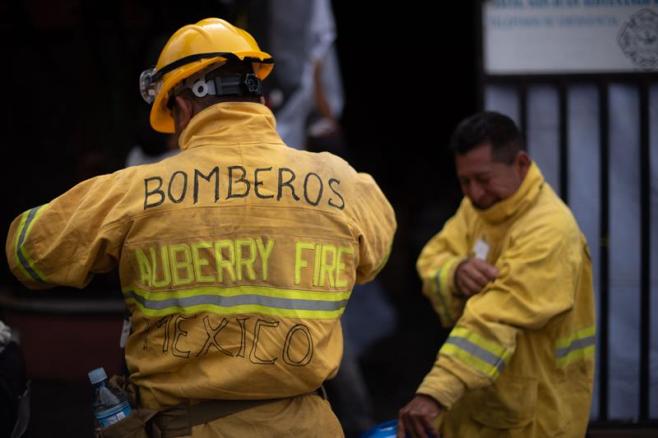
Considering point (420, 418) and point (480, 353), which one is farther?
point (480, 353)

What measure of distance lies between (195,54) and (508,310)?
55.6 inches

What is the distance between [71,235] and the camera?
2.70m

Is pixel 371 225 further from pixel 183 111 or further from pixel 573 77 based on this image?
pixel 573 77

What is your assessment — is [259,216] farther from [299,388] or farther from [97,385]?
[97,385]

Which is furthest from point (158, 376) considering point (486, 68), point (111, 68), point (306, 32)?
point (111, 68)

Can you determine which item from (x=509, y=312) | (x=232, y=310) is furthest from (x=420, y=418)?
(x=232, y=310)

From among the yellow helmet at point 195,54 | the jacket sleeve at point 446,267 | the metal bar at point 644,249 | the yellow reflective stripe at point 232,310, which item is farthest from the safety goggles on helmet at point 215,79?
the metal bar at point 644,249

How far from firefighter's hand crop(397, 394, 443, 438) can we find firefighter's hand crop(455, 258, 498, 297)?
0.52 m

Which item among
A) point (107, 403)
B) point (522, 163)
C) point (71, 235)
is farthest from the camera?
point (522, 163)

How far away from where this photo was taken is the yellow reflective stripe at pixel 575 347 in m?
3.57

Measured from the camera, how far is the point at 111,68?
6.31 metres

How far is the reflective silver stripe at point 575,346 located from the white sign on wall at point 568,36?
6.24 feet

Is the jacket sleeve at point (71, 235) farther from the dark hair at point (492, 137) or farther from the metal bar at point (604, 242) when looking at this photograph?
the metal bar at point (604, 242)

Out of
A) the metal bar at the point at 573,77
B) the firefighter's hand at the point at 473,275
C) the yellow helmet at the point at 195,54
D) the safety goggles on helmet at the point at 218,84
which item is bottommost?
the firefighter's hand at the point at 473,275
